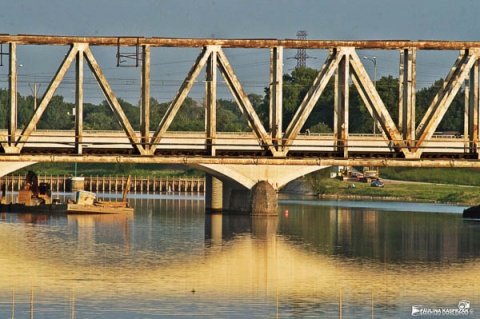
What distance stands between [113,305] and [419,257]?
29208 millimetres

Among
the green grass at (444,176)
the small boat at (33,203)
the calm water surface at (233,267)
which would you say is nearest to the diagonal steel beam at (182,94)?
the calm water surface at (233,267)

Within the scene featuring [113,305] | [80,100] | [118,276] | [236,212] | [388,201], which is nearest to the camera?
[113,305]

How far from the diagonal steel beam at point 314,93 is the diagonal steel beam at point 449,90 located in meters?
5.29

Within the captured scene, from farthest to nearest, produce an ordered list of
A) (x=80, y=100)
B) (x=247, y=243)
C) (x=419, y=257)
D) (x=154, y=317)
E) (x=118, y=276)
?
(x=247, y=243)
(x=419, y=257)
(x=80, y=100)
(x=118, y=276)
(x=154, y=317)

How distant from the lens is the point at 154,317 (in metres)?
46.1

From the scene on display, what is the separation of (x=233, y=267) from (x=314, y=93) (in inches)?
383

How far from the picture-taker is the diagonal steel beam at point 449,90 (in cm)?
6438

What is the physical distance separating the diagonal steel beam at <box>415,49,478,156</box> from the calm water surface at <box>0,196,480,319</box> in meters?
6.94

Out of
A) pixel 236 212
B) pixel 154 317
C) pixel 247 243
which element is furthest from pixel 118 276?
pixel 236 212

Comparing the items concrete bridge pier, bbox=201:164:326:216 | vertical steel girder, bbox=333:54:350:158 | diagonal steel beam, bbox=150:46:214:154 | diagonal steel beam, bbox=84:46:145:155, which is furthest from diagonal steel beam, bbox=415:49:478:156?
concrete bridge pier, bbox=201:164:326:216

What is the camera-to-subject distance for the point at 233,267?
6588 cm

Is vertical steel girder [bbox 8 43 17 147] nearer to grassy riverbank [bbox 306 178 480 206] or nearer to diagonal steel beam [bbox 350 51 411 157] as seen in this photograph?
diagonal steel beam [bbox 350 51 411 157]

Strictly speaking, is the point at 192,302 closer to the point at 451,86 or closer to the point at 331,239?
the point at 451,86

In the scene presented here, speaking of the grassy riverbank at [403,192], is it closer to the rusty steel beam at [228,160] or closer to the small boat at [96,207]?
the small boat at [96,207]
